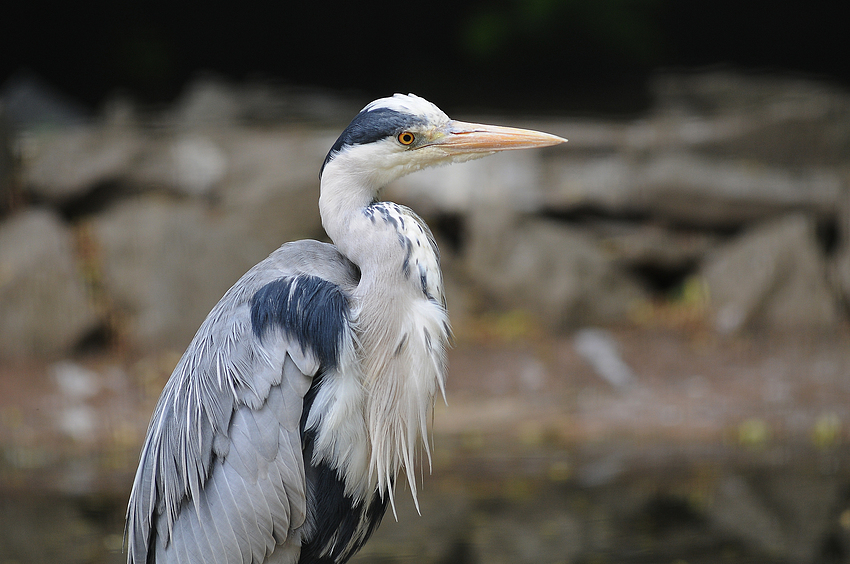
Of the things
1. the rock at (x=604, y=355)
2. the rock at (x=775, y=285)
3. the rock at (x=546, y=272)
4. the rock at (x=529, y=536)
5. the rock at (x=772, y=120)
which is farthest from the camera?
the rock at (x=772, y=120)

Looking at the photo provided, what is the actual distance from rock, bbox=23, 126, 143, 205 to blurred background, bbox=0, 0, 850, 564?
0.09ft

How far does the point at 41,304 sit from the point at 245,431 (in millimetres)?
4694

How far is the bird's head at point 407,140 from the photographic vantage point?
2.66m

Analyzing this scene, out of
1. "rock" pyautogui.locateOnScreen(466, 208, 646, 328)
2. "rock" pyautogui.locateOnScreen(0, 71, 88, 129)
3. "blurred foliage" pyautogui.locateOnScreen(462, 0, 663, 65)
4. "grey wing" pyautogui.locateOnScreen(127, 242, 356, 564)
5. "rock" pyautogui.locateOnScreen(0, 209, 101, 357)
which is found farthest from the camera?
"blurred foliage" pyautogui.locateOnScreen(462, 0, 663, 65)

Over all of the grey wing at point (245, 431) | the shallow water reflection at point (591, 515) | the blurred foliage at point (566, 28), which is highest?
the blurred foliage at point (566, 28)

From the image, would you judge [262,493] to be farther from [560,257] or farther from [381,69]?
[381,69]

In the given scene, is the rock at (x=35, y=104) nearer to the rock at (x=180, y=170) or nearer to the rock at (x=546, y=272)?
the rock at (x=180, y=170)

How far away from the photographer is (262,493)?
2.59 metres

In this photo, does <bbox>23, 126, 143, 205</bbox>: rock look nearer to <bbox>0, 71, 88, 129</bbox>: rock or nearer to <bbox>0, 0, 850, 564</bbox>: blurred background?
<bbox>0, 0, 850, 564</bbox>: blurred background

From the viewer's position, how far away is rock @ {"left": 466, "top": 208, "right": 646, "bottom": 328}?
7.13 meters

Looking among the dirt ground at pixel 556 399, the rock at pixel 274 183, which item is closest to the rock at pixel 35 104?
the rock at pixel 274 183

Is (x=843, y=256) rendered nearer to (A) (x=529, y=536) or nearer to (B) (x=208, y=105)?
(A) (x=529, y=536)

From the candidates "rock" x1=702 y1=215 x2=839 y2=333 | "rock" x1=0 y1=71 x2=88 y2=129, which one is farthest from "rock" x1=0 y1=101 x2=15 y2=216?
"rock" x1=702 y1=215 x2=839 y2=333

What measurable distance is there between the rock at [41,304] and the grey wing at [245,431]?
170 inches
